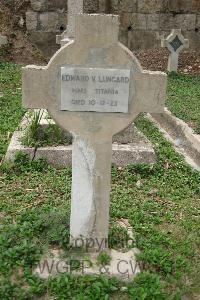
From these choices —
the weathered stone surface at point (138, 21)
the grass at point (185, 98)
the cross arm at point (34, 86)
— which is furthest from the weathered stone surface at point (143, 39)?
the cross arm at point (34, 86)

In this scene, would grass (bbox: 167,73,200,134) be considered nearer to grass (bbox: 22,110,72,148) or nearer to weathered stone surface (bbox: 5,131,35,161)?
grass (bbox: 22,110,72,148)

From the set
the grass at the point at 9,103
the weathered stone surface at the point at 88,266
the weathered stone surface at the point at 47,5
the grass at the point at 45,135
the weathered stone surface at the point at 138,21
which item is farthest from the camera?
the weathered stone surface at the point at 138,21

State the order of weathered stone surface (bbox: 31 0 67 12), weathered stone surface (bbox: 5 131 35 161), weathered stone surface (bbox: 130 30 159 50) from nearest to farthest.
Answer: weathered stone surface (bbox: 5 131 35 161), weathered stone surface (bbox: 31 0 67 12), weathered stone surface (bbox: 130 30 159 50)

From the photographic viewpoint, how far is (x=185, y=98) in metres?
9.37

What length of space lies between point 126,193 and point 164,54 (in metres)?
9.33

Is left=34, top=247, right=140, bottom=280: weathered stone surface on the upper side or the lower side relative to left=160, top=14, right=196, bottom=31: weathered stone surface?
lower

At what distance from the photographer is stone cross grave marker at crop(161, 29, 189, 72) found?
1217 centimetres

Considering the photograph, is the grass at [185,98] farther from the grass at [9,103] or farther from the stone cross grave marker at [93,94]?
the stone cross grave marker at [93,94]

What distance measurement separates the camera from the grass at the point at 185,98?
7.81 m

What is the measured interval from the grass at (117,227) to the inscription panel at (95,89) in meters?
1.03

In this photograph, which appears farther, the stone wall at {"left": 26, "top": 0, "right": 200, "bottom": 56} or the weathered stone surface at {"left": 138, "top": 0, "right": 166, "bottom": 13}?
the weathered stone surface at {"left": 138, "top": 0, "right": 166, "bottom": 13}

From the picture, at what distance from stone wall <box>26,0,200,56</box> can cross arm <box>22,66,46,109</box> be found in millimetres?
10727

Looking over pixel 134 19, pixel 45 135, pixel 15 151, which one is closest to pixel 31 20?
pixel 134 19

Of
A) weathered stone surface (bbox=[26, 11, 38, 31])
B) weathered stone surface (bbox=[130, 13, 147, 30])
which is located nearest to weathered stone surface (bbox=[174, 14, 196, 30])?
weathered stone surface (bbox=[130, 13, 147, 30])
